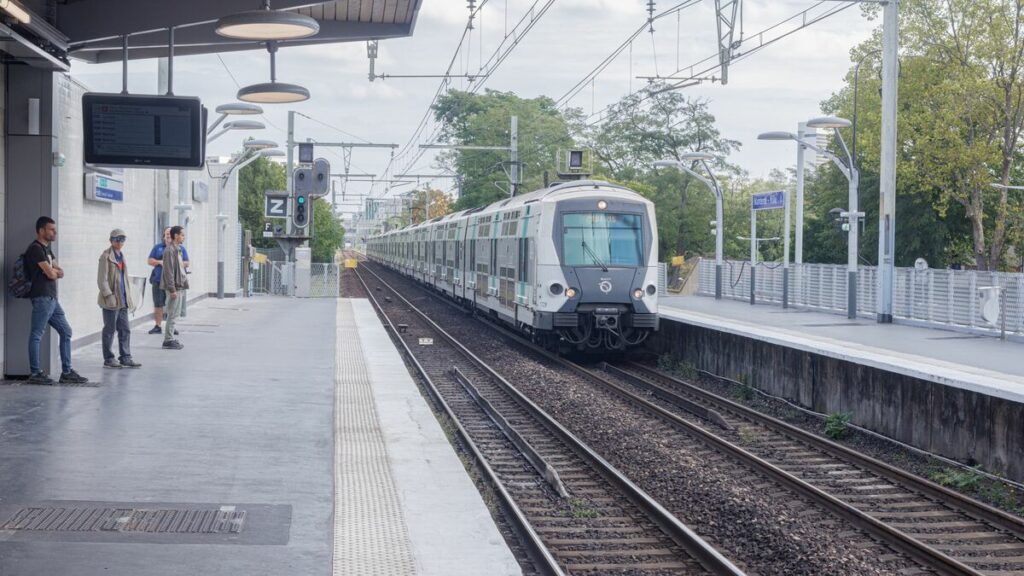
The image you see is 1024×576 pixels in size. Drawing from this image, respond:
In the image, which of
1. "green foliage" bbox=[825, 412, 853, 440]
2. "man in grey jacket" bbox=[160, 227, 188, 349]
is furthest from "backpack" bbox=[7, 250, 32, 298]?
"green foliage" bbox=[825, 412, 853, 440]

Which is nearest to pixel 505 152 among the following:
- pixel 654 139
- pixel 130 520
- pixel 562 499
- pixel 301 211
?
pixel 654 139

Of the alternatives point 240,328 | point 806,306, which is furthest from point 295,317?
point 806,306

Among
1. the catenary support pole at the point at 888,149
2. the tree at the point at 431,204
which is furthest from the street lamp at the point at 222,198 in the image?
the tree at the point at 431,204

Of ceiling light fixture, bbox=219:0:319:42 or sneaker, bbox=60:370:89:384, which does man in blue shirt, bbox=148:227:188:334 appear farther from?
ceiling light fixture, bbox=219:0:319:42

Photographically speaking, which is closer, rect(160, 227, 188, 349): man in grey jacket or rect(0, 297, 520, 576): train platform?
rect(0, 297, 520, 576): train platform

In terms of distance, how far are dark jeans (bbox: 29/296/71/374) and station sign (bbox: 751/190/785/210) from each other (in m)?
23.2

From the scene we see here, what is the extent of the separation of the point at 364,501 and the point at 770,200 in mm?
26408

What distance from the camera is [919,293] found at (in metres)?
23.8

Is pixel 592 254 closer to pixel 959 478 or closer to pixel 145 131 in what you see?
pixel 959 478

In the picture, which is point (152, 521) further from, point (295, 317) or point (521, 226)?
point (295, 317)

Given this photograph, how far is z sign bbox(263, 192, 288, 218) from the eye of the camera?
32.2 metres

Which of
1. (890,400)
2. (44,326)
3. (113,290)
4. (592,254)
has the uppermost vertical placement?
(592,254)

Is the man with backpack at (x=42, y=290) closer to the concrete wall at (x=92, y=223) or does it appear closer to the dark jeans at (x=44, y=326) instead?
the dark jeans at (x=44, y=326)

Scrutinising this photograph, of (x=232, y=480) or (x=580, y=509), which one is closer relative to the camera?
(x=232, y=480)
